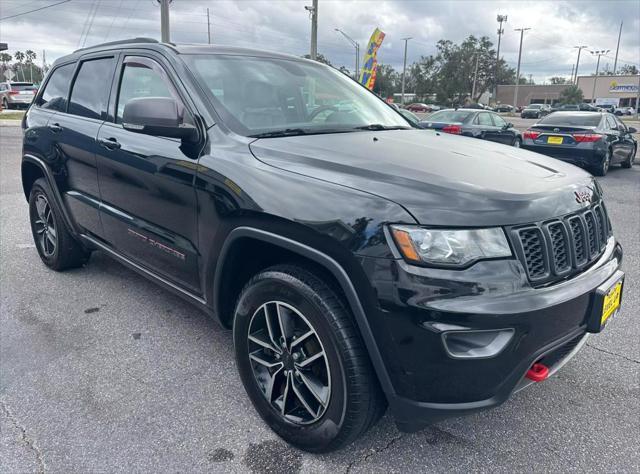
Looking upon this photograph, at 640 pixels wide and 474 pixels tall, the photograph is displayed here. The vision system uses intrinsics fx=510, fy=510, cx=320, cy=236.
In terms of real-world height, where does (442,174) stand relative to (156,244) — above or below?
above

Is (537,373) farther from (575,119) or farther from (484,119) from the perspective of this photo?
(484,119)

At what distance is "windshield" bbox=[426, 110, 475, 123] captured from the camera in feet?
41.7

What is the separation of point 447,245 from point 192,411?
1.59m

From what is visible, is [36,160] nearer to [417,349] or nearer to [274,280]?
[274,280]

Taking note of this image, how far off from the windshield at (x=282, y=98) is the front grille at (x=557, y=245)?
4.37ft

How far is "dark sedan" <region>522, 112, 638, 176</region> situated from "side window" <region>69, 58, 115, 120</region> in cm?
976

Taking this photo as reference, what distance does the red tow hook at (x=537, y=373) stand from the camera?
1.98m

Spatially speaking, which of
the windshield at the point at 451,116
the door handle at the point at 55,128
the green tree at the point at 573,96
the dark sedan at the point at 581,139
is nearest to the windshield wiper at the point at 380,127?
the door handle at the point at 55,128

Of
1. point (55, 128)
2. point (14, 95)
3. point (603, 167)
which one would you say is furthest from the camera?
point (14, 95)

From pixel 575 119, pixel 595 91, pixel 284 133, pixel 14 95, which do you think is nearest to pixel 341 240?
pixel 284 133

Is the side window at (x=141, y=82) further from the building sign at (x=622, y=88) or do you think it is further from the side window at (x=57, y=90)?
the building sign at (x=622, y=88)

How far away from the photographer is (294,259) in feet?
7.51

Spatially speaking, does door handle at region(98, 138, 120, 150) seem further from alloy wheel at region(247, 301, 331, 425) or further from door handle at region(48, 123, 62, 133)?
alloy wheel at region(247, 301, 331, 425)

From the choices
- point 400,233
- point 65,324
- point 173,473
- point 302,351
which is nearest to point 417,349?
point 400,233
